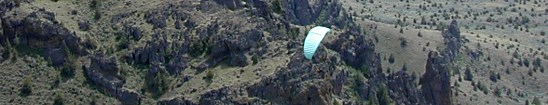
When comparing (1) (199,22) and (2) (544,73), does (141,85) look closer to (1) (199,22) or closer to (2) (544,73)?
(1) (199,22)

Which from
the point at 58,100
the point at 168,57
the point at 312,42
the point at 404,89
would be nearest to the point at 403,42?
the point at 404,89

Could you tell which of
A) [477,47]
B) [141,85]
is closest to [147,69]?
[141,85]

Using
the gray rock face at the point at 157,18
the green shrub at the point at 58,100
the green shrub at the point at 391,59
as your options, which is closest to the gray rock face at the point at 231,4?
the gray rock face at the point at 157,18

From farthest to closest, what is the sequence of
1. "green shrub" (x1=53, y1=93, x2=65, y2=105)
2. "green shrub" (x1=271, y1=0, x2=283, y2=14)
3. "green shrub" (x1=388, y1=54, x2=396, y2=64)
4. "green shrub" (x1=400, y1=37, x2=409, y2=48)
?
"green shrub" (x1=400, y1=37, x2=409, y2=48)
"green shrub" (x1=388, y1=54, x2=396, y2=64)
"green shrub" (x1=271, y1=0, x2=283, y2=14)
"green shrub" (x1=53, y1=93, x2=65, y2=105)

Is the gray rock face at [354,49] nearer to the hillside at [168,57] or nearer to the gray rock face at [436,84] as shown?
the hillside at [168,57]

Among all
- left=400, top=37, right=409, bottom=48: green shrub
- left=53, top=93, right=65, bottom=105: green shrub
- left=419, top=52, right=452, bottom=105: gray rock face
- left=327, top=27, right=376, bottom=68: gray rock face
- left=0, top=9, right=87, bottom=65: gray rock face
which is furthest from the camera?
left=400, top=37, right=409, bottom=48: green shrub

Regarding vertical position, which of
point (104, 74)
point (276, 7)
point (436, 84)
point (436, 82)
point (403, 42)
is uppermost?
point (276, 7)

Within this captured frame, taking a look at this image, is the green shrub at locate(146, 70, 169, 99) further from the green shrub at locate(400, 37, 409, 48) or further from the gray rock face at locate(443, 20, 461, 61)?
the gray rock face at locate(443, 20, 461, 61)

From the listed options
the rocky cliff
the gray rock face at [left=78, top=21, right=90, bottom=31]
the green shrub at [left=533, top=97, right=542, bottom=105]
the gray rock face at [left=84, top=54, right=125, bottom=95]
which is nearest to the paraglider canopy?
the rocky cliff

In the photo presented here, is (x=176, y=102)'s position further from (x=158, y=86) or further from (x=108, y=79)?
(x=108, y=79)
